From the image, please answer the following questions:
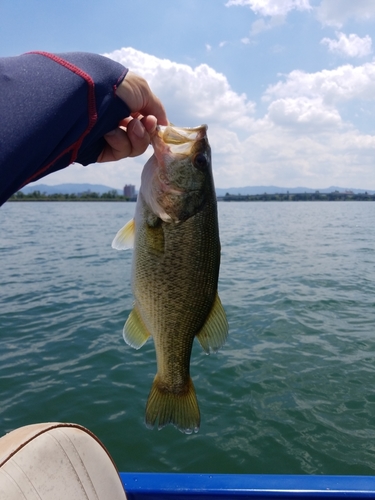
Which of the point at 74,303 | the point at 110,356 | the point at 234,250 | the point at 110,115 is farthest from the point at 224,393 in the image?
the point at 234,250

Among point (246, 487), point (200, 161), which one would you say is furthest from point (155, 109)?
point (246, 487)

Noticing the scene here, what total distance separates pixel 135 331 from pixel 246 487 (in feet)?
3.92

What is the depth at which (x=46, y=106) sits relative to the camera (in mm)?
1365

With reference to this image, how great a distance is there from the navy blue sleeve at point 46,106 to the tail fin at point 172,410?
1422 mm

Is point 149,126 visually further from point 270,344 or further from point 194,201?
point 270,344

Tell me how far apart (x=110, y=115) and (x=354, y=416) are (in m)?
5.52

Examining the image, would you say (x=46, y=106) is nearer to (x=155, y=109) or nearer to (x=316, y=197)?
(x=155, y=109)

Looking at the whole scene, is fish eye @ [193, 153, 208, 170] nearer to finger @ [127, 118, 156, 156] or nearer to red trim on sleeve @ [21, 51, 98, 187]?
finger @ [127, 118, 156, 156]

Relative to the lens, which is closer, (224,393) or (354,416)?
(354,416)

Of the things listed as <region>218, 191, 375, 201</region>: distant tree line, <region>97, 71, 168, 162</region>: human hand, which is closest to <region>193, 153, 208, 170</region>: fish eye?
<region>97, 71, 168, 162</region>: human hand

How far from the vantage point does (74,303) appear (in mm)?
11328

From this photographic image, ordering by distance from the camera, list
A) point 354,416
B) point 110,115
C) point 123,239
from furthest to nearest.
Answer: point 354,416 < point 123,239 < point 110,115

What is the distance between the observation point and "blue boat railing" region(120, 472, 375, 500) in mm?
2475

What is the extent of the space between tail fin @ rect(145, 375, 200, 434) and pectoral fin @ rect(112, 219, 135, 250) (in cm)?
86
